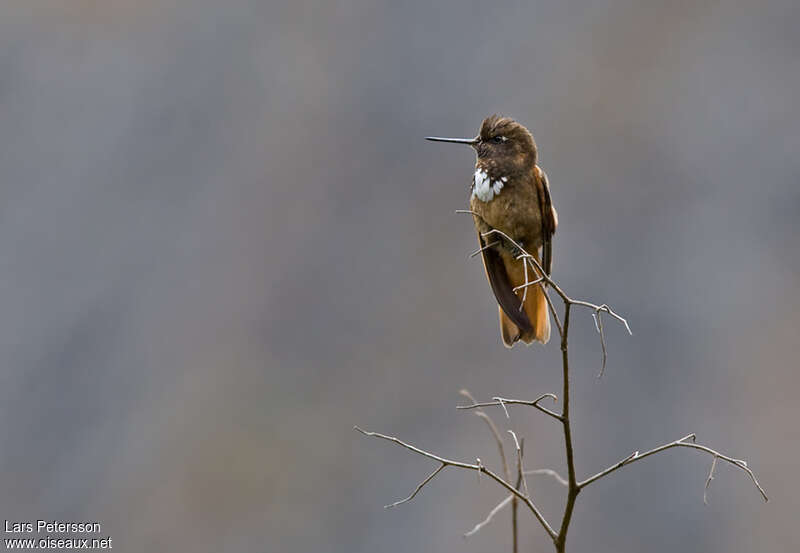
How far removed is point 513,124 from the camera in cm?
282

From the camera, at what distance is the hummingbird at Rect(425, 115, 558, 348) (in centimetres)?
283

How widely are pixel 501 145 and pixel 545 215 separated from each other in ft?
0.91

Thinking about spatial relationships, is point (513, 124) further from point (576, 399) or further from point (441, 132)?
point (441, 132)

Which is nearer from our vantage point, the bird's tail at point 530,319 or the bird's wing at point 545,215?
the bird's tail at point 530,319

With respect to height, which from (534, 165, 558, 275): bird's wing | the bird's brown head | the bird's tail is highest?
the bird's brown head

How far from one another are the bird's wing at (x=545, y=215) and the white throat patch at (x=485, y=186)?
13 cm

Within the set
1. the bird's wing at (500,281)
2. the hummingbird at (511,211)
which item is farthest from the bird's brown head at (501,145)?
the bird's wing at (500,281)

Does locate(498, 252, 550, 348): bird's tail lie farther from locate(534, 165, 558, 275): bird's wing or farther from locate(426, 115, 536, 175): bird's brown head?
locate(426, 115, 536, 175): bird's brown head

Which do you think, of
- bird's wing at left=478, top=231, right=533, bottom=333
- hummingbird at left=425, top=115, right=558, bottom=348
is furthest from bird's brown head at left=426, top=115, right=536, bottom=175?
bird's wing at left=478, top=231, right=533, bottom=333

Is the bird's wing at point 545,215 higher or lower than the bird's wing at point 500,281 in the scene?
higher

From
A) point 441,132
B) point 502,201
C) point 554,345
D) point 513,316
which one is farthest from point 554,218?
point 441,132

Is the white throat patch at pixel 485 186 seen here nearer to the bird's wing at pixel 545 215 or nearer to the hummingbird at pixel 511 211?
the hummingbird at pixel 511 211

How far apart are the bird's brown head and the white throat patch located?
32 millimetres

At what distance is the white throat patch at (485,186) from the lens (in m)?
2.86
